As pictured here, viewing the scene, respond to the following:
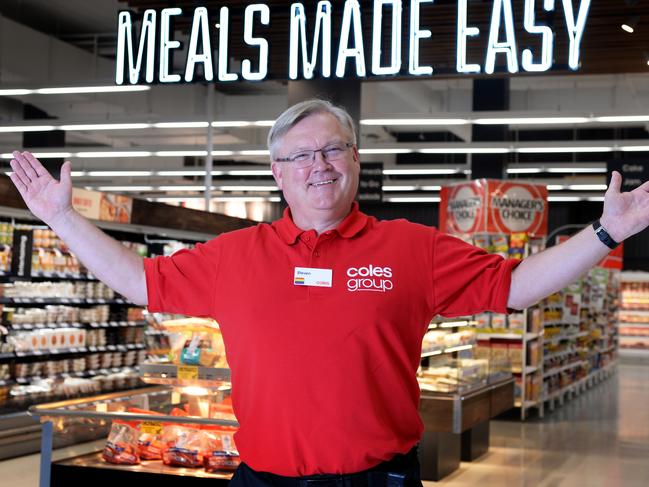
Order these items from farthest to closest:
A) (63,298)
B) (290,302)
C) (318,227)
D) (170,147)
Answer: (170,147) < (63,298) < (318,227) < (290,302)

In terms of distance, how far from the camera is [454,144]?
14.0 meters

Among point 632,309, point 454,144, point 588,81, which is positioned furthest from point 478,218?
point 632,309

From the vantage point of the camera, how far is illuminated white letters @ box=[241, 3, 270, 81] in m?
5.58

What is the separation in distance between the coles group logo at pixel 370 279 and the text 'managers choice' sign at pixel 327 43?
133 inches

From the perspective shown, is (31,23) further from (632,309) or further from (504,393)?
(632,309)

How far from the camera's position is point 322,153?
2178mm

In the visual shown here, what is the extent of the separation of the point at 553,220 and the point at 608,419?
16.2 metres

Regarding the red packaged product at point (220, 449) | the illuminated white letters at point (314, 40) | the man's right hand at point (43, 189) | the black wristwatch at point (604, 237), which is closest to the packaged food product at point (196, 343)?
the red packaged product at point (220, 449)

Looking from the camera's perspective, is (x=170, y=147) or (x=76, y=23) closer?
(x=76, y=23)

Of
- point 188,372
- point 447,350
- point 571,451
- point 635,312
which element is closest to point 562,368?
point 571,451

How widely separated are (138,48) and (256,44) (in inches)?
31.1

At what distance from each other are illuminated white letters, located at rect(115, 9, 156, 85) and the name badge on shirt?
3.91 metres

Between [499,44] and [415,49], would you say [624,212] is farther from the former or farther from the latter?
[415,49]

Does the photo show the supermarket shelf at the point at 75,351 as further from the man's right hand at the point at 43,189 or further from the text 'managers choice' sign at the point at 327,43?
the man's right hand at the point at 43,189
